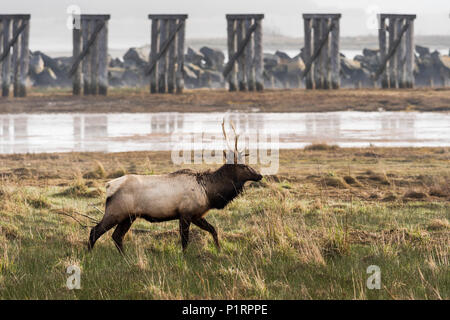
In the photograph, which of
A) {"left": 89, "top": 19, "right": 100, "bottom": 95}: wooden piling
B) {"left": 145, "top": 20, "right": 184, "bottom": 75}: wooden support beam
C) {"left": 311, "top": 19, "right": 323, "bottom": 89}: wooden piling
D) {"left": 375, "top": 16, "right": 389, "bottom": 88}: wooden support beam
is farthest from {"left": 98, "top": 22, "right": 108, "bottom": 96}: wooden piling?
{"left": 375, "top": 16, "right": 389, "bottom": 88}: wooden support beam

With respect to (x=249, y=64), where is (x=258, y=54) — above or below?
above

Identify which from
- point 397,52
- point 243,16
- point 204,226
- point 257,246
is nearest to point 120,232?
point 204,226

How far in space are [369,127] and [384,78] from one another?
7132 millimetres

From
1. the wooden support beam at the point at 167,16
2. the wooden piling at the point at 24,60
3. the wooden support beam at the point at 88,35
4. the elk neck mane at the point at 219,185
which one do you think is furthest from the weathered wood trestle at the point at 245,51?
the elk neck mane at the point at 219,185

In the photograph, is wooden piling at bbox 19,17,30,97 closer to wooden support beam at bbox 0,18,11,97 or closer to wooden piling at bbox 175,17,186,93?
wooden support beam at bbox 0,18,11,97

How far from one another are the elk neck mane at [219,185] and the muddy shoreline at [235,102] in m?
16.1

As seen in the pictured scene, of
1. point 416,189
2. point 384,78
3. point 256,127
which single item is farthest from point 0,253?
point 384,78

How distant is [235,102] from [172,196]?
17336 mm

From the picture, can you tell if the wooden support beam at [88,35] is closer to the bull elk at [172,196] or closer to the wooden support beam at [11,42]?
the wooden support beam at [11,42]

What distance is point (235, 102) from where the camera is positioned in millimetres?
24875

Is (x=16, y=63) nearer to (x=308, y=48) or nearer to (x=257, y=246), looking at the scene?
(x=308, y=48)

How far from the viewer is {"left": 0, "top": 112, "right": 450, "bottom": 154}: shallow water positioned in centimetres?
1898

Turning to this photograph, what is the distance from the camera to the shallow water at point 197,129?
1898 cm
